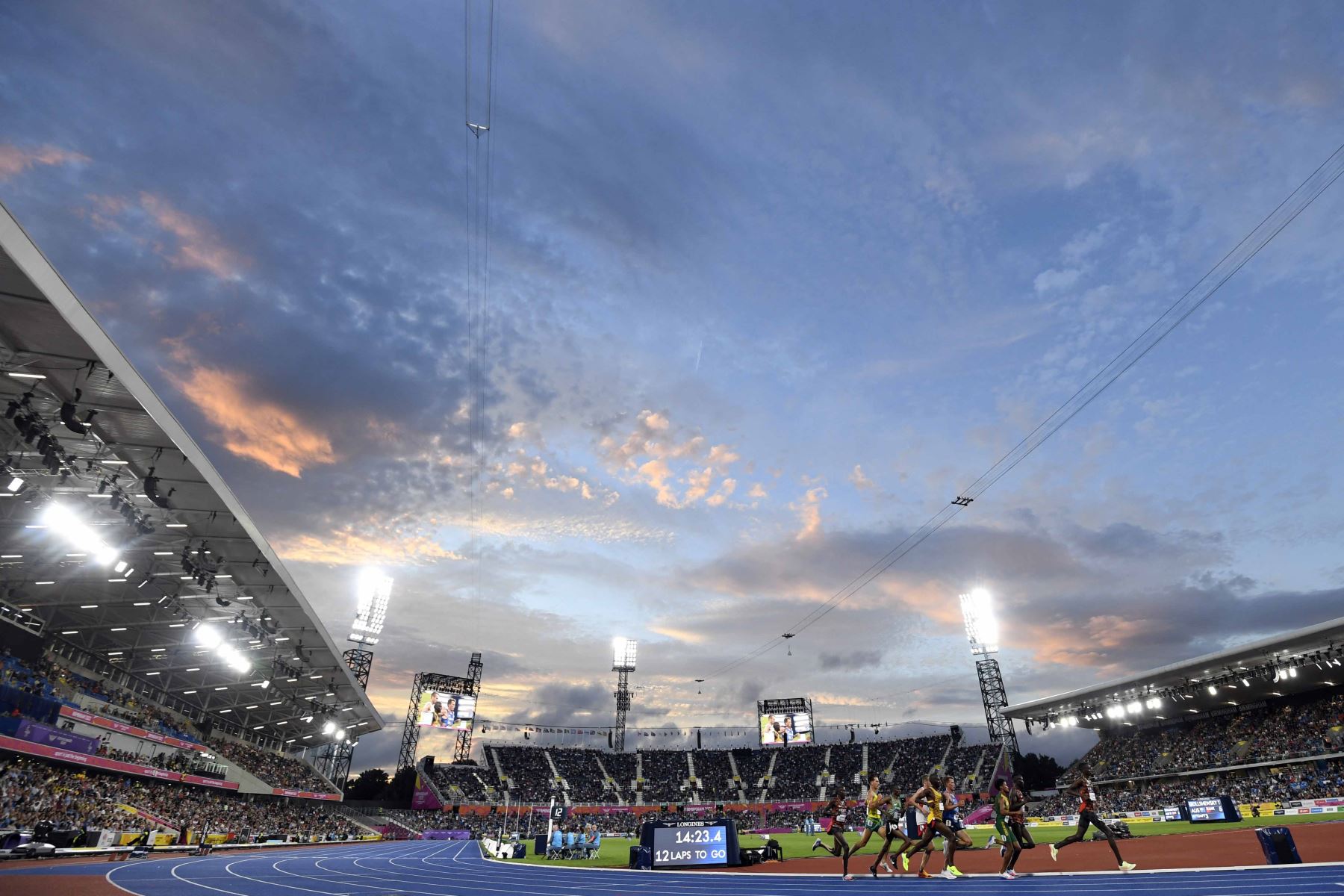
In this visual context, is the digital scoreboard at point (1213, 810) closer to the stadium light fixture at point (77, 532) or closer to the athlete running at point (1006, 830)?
the athlete running at point (1006, 830)

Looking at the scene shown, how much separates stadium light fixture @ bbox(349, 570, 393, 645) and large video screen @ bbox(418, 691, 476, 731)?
43.9ft

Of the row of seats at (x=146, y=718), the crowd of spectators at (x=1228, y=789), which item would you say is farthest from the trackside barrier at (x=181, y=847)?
the crowd of spectators at (x=1228, y=789)

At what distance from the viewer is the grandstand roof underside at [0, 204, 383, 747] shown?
15.8m

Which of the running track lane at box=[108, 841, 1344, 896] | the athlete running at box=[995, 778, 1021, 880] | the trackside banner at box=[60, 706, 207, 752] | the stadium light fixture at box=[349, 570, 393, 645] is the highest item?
the stadium light fixture at box=[349, 570, 393, 645]

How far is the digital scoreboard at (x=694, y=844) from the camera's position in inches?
786

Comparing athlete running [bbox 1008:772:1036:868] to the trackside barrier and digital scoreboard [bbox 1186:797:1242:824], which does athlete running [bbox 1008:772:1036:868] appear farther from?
the trackside barrier

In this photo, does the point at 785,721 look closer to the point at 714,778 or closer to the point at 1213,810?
the point at 714,778

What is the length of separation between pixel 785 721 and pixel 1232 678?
44863 mm

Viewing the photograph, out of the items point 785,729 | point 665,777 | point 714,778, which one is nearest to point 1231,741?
point 785,729

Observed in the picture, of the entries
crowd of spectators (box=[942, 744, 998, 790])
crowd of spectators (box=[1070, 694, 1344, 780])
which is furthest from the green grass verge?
crowd of spectators (box=[942, 744, 998, 790])

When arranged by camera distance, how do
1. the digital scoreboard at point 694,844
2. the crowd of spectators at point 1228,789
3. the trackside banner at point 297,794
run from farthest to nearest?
the trackside banner at point 297,794 < the crowd of spectators at point 1228,789 < the digital scoreboard at point 694,844

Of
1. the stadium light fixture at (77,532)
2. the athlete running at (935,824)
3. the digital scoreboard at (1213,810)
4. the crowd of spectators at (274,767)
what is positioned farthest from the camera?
the crowd of spectators at (274,767)

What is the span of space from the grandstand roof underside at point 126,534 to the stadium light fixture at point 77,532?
313mm

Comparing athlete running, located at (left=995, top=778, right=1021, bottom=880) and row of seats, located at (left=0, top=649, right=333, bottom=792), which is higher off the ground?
row of seats, located at (left=0, top=649, right=333, bottom=792)
